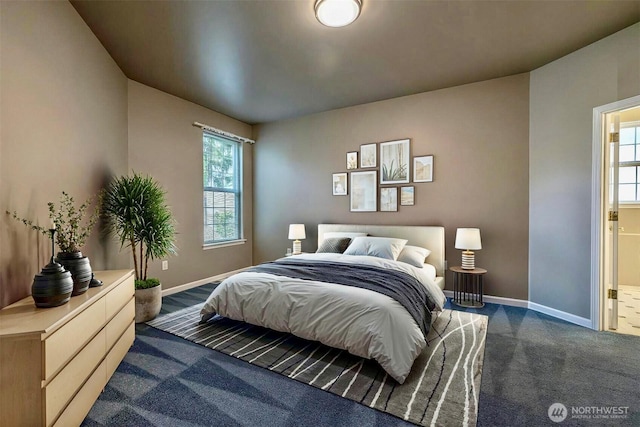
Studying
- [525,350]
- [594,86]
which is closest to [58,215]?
[525,350]

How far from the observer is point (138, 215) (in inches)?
112

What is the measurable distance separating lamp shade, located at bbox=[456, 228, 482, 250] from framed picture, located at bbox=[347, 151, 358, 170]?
5.90 ft

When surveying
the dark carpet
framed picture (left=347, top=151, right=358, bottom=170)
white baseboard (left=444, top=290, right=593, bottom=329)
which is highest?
framed picture (left=347, top=151, right=358, bottom=170)

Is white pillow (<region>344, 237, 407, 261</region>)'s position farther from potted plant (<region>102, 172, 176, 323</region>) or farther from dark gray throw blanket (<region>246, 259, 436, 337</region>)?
potted plant (<region>102, 172, 176, 323</region>)

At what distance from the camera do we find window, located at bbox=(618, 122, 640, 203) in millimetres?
4203

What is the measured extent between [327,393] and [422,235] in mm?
2497

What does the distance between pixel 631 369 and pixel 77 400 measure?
355cm

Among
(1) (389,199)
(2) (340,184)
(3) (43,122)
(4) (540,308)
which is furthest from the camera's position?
(2) (340,184)

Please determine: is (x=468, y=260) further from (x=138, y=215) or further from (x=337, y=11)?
(x=138, y=215)

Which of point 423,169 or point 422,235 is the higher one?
point 423,169

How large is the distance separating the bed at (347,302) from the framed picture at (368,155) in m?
1.43

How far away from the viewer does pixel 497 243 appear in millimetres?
3516

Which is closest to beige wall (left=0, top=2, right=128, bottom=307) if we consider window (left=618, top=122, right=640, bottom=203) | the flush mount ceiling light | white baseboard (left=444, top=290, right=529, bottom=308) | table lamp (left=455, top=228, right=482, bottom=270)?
the flush mount ceiling light

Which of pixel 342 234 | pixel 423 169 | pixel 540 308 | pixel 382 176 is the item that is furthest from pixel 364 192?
pixel 540 308
